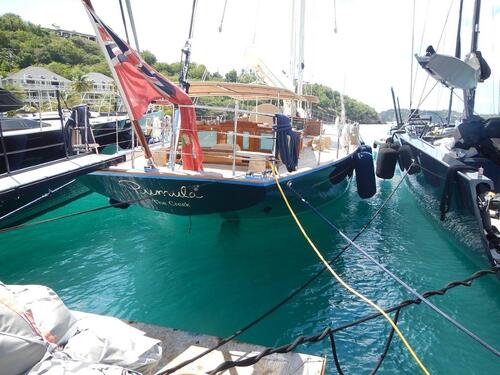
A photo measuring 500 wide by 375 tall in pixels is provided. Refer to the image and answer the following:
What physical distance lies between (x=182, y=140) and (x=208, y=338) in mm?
3847

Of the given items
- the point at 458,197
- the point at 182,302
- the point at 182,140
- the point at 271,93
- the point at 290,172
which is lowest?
the point at 182,302

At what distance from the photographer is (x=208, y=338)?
3.31 meters

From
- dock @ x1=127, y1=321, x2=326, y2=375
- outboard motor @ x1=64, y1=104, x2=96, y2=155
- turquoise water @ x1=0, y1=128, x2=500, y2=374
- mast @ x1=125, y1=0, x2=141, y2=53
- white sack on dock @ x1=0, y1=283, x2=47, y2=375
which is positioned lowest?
turquoise water @ x1=0, y1=128, x2=500, y2=374

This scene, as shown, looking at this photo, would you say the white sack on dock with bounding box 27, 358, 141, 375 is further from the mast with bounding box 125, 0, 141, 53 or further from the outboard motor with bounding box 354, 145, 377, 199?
Answer: the outboard motor with bounding box 354, 145, 377, 199

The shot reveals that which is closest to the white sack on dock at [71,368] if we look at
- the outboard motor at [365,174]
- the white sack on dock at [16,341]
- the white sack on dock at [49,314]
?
the white sack on dock at [16,341]

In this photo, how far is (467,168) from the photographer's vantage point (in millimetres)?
6520

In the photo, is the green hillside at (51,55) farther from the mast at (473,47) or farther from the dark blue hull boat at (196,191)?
the dark blue hull boat at (196,191)

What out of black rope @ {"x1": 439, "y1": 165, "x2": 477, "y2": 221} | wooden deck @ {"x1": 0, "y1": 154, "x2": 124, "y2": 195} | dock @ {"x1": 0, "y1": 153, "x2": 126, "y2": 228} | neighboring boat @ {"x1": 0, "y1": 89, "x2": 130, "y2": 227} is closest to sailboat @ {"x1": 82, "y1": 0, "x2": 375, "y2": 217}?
wooden deck @ {"x1": 0, "y1": 154, "x2": 124, "y2": 195}

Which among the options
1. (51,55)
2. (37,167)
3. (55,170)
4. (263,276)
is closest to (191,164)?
(55,170)

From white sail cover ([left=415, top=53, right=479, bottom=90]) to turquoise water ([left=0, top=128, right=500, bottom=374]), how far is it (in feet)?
10.6

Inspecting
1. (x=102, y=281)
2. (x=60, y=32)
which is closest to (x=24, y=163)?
(x=102, y=281)

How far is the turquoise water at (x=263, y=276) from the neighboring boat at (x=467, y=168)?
1.98 feet

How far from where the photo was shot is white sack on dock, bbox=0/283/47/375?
2.19 metres

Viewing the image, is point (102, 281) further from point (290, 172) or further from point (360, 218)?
point (360, 218)
